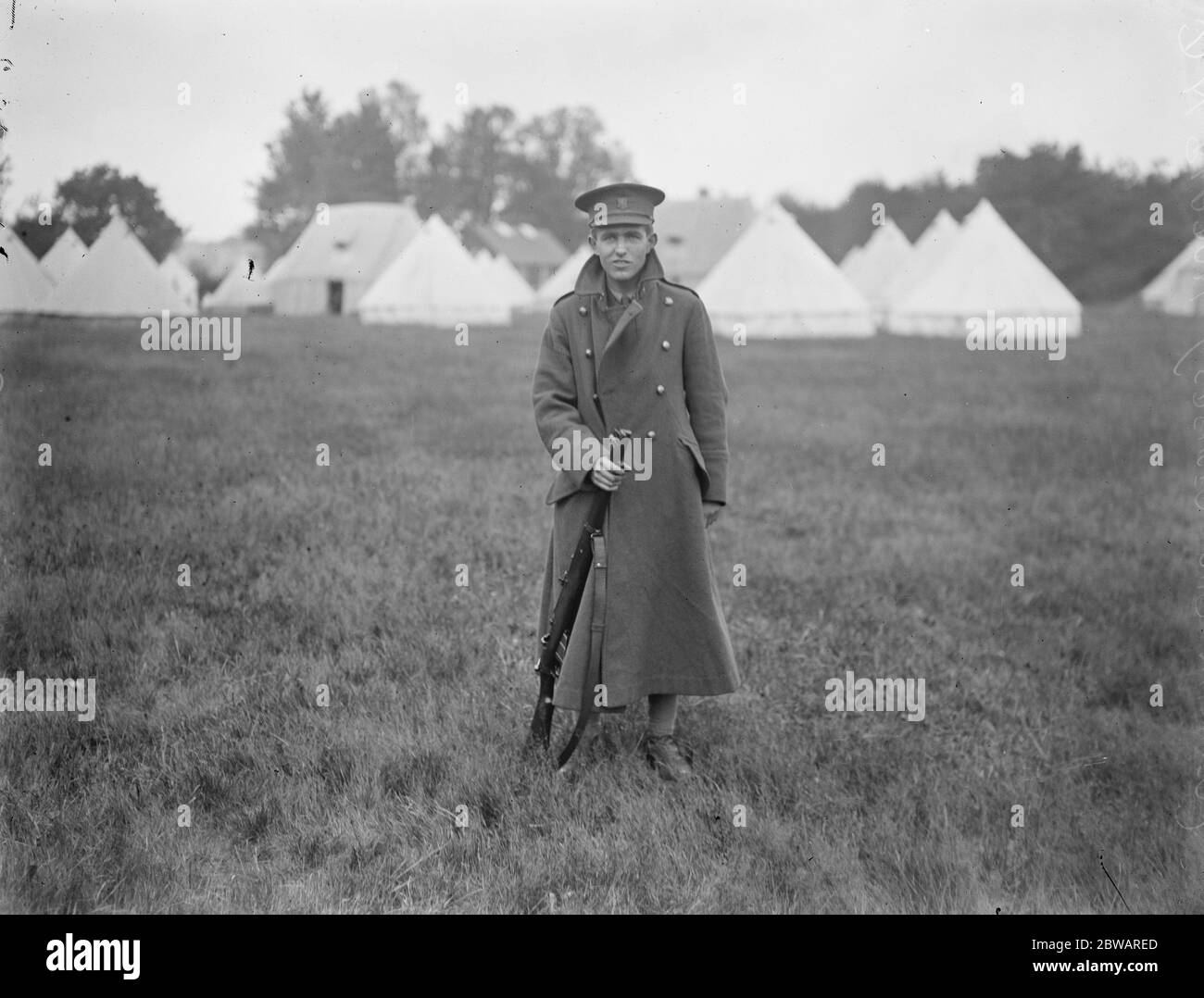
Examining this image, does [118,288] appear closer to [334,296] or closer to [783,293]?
[783,293]

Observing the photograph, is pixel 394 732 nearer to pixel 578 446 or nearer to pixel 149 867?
pixel 149 867

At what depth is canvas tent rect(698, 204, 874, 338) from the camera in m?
22.9

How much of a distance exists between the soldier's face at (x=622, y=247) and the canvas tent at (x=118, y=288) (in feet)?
26.4

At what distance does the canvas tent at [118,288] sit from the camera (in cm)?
1184

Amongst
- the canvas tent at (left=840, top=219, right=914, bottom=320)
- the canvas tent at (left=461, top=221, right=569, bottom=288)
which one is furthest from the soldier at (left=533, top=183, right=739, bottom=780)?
the canvas tent at (left=461, top=221, right=569, bottom=288)

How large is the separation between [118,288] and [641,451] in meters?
12.9

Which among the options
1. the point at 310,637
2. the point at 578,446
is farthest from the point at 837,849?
the point at 310,637

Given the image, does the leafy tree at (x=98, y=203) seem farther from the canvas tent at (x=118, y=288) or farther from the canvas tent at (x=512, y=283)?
the canvas tent at (x=512, y=283)

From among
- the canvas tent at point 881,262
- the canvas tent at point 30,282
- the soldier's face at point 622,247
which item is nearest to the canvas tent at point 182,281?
the canvas tent at point 30,282

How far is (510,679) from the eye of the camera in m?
4.55

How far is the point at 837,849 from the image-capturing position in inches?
131

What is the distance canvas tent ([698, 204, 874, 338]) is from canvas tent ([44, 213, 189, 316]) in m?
12.1
